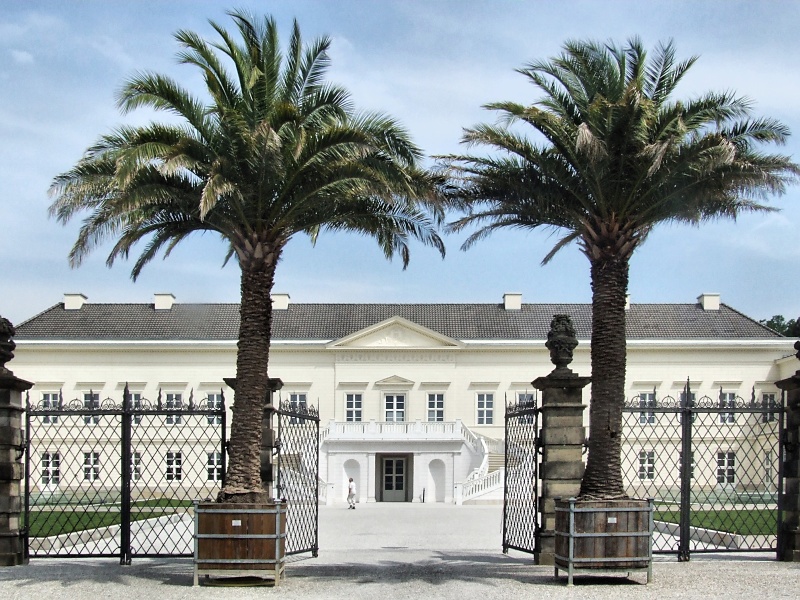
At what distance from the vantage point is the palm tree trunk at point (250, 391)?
14570 millimetres

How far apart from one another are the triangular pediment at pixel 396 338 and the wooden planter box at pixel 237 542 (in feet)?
123

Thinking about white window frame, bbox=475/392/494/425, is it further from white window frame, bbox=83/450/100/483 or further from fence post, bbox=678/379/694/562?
fence post, bbox=678/379/694/562

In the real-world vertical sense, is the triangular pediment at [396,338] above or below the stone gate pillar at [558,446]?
above

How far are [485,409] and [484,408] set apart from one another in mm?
72

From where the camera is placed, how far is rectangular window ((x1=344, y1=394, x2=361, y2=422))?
170 ft

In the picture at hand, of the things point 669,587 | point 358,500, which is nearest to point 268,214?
point 669,587

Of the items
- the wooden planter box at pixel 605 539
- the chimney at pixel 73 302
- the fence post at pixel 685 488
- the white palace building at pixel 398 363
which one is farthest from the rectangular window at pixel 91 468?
the fence post at pixel 685 488

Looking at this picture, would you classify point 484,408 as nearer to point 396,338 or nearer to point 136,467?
point 396,338

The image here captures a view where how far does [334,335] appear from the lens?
52.9 meters

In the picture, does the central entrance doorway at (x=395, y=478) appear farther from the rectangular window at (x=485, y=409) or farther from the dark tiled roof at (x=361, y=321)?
the dark tiled roof at (x=361, y=321)

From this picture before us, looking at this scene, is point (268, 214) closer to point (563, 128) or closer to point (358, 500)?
point (563, 128)

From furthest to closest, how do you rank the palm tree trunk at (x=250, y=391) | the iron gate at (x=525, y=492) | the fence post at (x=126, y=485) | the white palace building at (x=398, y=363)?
the white palace building at (x=398, y=363), the iron gate at (x=525, y=492), the fence post at (x=126, y=485), the palm tree trunk at (x=250, y=391)

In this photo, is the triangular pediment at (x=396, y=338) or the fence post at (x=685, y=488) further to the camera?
the triangular pediment at (x=396, y=338)

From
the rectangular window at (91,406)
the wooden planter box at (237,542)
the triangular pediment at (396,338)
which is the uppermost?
the triangular pediment at (396,338)
